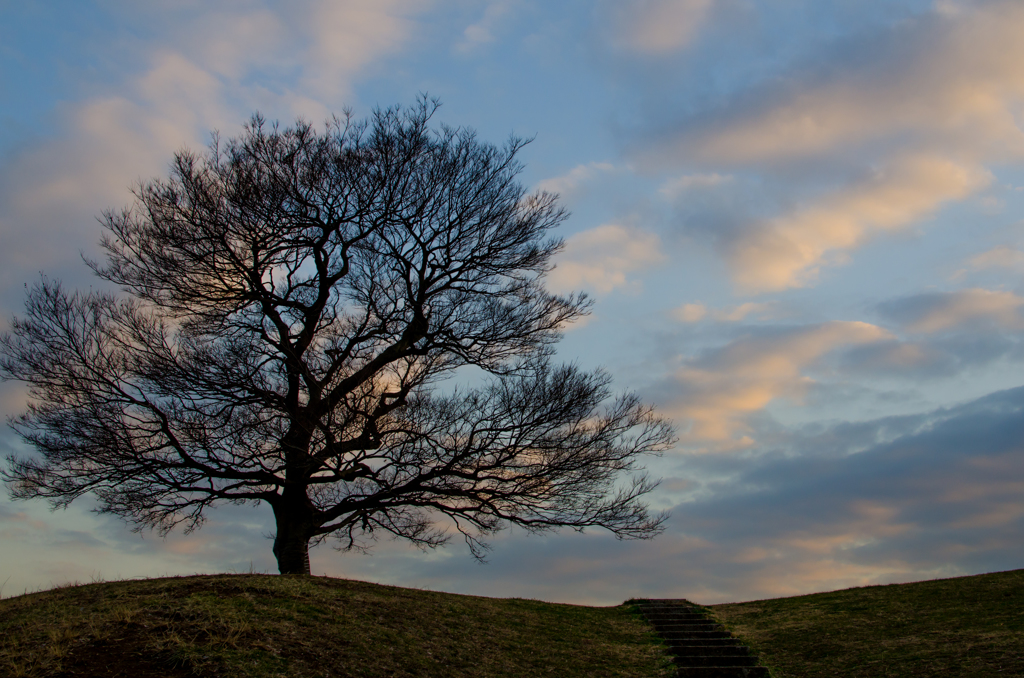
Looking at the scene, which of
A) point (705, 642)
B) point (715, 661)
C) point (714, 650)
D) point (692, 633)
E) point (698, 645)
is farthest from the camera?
point (692, 633)

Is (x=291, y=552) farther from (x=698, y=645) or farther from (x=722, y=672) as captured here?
(x=722, y=672)

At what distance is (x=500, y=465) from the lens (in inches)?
600

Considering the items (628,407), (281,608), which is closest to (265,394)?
(281,608)

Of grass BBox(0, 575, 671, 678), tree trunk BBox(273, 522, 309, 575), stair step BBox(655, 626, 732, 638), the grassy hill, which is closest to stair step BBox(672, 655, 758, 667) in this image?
the grassy hill

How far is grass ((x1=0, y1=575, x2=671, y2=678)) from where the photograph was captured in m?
8.97

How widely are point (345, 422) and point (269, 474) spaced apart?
2530 millimetres

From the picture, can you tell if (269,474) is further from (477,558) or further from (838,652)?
(838,652)

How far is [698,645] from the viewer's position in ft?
47.0

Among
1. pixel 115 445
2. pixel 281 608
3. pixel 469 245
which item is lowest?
pixel 281 608

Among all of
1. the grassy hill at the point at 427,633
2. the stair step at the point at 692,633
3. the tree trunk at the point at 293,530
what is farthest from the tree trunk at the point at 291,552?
the stair step at the point at 692,633

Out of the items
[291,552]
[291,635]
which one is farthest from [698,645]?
[291,552]

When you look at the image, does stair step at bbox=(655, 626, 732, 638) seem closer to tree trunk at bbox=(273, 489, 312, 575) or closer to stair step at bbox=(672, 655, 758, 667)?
stair step at bbox=(672, 655, 758, 667)

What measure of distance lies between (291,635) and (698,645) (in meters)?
7.98

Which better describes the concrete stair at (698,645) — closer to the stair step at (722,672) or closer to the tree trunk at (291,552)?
the stair step at (722,672)
